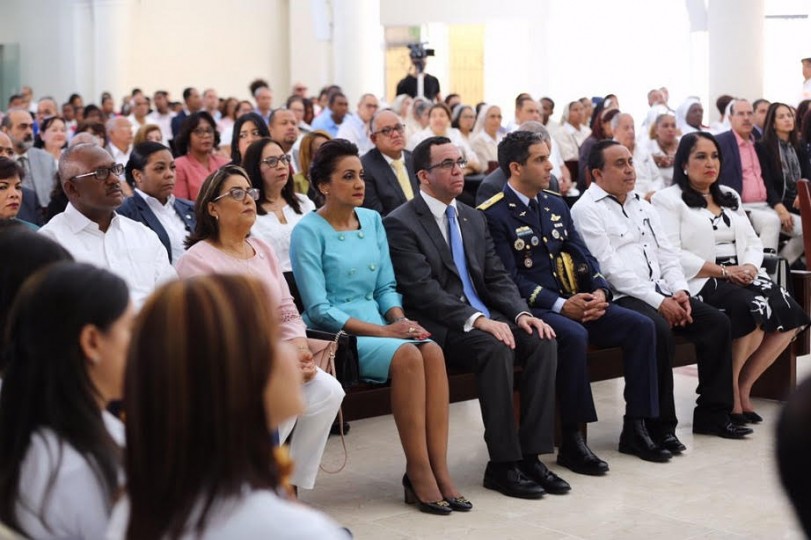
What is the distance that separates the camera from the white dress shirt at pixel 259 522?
1480mm

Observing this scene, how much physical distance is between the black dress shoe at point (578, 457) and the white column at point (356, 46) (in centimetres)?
1067

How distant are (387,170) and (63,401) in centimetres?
477

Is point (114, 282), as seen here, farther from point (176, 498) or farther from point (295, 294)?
point (295, 294)

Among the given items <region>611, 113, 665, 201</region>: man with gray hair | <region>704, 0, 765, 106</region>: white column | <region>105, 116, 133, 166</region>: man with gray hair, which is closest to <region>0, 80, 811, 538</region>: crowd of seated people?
<region>105, 116, 133, 166</region>: man with gray hair

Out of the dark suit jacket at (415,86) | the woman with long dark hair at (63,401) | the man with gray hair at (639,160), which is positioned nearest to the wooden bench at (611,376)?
the woman with long dark hair at (63,401)

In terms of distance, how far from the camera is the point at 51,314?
6.37ft

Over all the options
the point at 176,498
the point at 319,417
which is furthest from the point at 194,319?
the point at 319,417

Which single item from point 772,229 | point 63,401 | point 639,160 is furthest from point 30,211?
point 639,160

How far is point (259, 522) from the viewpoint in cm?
148

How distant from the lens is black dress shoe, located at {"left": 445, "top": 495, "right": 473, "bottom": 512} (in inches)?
171

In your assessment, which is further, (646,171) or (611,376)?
(646,171)

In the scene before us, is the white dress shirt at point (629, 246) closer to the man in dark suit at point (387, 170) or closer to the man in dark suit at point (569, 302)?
the man in dark suit at point (569, 302)

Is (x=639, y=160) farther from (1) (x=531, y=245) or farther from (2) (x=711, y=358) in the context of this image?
(1) (x=531, y=245)

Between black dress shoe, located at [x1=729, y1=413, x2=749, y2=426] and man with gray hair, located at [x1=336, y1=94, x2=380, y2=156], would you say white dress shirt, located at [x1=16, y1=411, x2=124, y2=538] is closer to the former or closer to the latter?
black dress shoe, located at [x1=729, y1=413, x2=749, y2=426]
